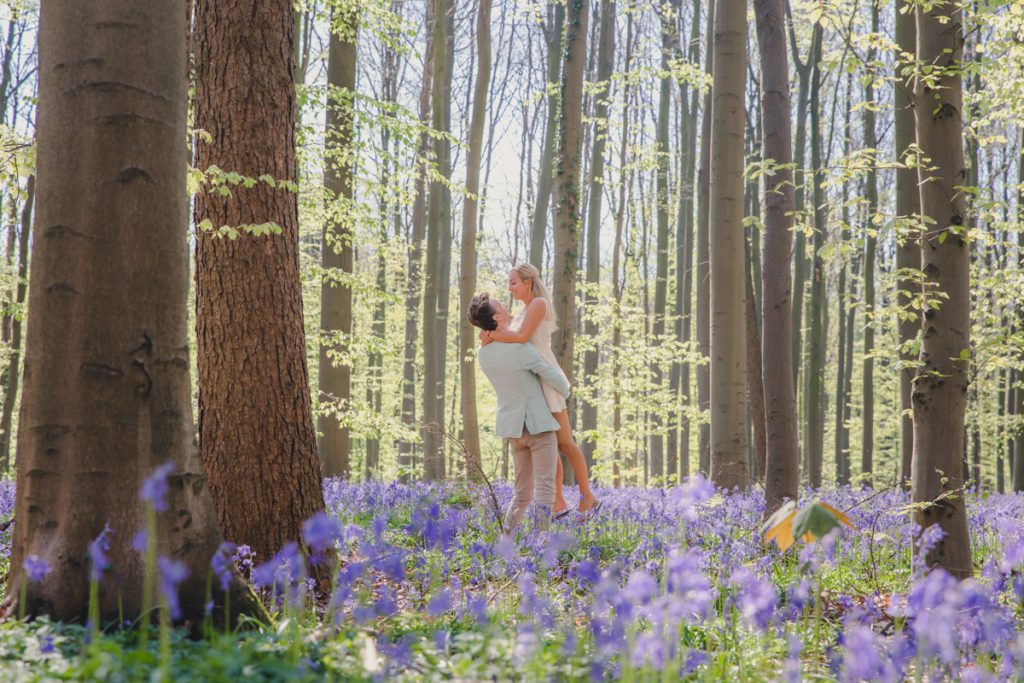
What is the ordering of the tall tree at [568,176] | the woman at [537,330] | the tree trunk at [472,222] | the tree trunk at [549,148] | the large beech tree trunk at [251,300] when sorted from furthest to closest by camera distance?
the tree trunk at [549,148]
the tree trunk at [472,222]
the tall tree at [568,176]
the woman at [537,330]
the large beech tree trunk at [251,300]

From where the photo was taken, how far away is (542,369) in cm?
632

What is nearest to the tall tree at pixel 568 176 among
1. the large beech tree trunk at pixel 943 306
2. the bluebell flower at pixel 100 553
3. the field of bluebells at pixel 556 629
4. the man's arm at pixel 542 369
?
the man's arm at pixel 542 369

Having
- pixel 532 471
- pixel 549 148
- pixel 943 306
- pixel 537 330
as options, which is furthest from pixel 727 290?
pixel 549 148

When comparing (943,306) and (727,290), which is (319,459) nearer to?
(943,306)

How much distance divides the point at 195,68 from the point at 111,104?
1.81 metres

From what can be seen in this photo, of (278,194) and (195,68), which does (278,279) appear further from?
(195,68)

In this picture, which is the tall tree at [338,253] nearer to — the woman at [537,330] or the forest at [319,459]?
the forest at [319,459]

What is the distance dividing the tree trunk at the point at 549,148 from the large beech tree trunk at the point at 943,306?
8.64 meters

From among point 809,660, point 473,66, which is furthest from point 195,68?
point 473,66

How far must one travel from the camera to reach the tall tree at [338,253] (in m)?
9.68

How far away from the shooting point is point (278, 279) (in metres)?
4.36

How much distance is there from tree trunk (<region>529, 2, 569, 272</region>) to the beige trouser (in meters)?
7.70

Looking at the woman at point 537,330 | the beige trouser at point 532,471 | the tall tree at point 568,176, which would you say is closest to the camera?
the beige trouser at point 532,471

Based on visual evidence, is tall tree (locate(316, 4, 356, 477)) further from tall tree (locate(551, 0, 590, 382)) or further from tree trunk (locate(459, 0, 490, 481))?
tall tree (locate(551, 0, 590, 382))
